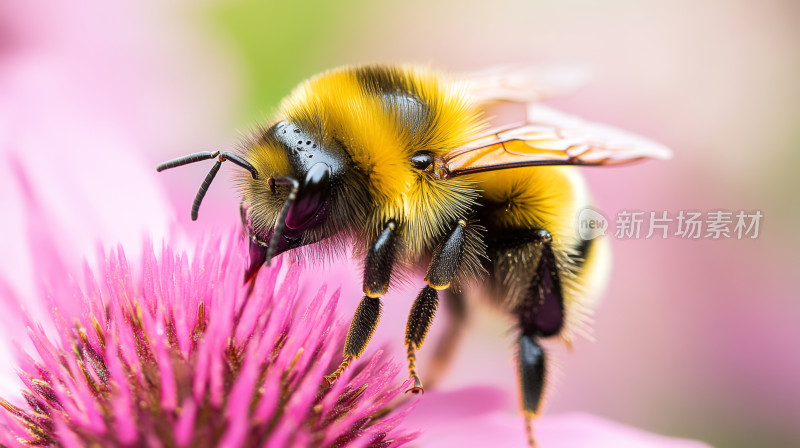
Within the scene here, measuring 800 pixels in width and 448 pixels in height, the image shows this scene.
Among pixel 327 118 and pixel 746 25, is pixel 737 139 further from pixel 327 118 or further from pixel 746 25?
pixel 327 118

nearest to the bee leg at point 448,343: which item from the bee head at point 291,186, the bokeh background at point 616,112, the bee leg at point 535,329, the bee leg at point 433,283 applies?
the bokeh background at point 616,112

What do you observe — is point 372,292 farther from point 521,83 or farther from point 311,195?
point 521,83

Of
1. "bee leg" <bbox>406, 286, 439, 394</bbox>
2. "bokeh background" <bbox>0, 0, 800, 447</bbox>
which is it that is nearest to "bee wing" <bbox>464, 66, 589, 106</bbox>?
"bokeh background" <bbox>0, 0, 800, 447</bbox>

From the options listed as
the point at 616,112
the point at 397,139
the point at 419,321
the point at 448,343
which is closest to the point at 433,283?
the point at 419,321

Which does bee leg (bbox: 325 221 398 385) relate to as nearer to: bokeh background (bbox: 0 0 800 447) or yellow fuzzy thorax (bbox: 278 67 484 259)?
yellow fuzzy thorax (bbox: 278 67 484 259)

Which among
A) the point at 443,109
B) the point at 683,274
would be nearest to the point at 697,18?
the point at 683,274
